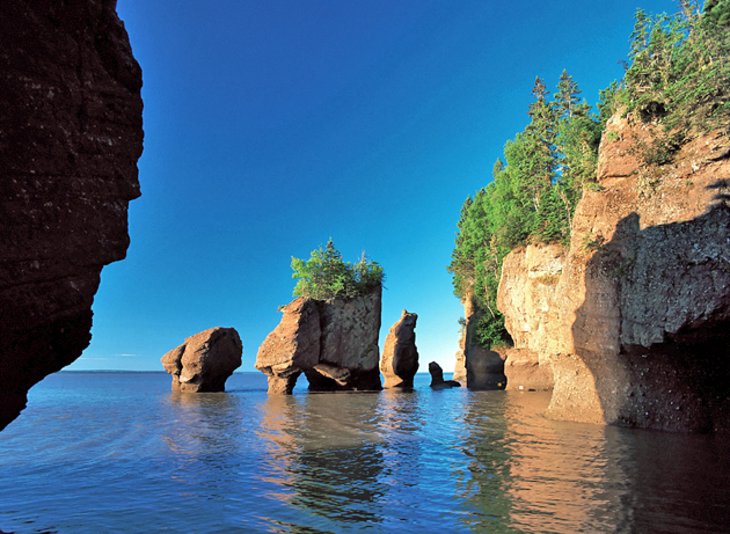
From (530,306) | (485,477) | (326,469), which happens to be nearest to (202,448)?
(326,469)

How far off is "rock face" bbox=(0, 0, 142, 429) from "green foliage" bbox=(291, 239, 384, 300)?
33.5m

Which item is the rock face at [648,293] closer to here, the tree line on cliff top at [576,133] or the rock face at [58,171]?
the tree line on cliff top at [576,133]

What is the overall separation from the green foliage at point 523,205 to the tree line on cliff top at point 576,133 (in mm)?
93

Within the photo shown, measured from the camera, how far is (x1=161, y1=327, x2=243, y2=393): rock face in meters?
38.1

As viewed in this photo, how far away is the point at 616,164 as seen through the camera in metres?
15.9

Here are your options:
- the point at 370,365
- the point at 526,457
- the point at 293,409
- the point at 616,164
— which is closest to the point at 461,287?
the point at 370,365

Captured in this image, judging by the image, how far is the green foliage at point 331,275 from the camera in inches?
1567

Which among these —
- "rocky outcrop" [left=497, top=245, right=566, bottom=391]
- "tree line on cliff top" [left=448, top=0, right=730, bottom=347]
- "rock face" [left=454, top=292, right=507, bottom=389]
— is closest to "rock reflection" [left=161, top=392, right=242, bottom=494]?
"tree line on cliff top" [left=448, top=0, right=730, bottom=347]

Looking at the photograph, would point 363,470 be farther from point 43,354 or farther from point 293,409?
point 293,409

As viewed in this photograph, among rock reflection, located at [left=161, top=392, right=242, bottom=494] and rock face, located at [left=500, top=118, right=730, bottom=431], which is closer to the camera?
rock reflection, located at [left=161, top=392, right=242, bottom=494]

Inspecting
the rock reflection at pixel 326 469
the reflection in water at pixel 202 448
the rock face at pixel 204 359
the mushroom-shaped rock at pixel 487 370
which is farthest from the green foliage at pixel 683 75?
the rock face at pixel 204 359

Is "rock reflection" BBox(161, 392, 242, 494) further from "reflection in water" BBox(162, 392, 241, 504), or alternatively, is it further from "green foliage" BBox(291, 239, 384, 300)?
"green foliage" BBox(291, 239, 384, 300)

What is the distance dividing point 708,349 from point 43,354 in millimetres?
15003

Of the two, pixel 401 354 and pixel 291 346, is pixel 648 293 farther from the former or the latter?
pixel 401 354
